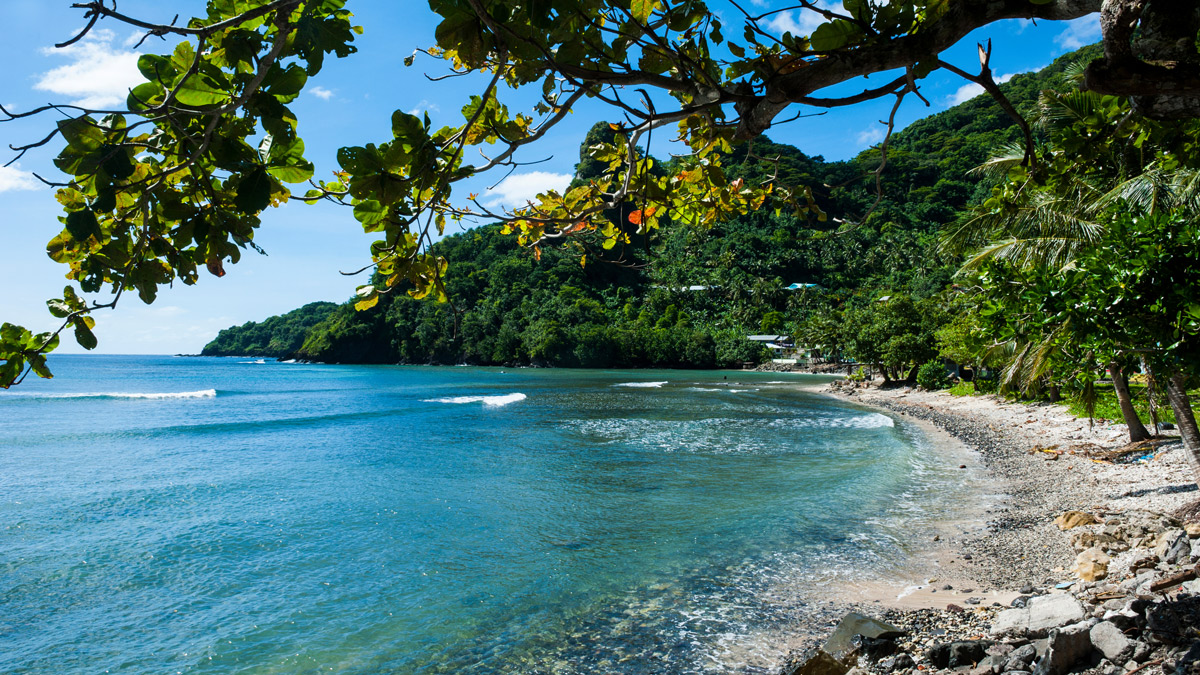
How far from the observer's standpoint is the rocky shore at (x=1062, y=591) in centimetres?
375

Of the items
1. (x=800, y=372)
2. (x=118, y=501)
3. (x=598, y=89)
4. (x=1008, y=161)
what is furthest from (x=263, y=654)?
(x=800, y=372)

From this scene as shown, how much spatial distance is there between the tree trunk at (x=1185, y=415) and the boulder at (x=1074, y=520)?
1.28m

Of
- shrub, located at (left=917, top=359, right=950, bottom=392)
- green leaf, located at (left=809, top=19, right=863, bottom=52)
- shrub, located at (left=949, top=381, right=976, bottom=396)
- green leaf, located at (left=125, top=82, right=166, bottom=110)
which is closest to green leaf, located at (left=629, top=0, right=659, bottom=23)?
green leaf, located at (left=809, top=19, right=863, bottom=52)

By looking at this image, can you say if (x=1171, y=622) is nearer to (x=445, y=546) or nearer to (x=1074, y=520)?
(x=1074, y=520)

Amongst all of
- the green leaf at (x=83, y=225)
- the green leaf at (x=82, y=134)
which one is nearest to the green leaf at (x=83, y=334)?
the green leaf at (x=83, y=225)

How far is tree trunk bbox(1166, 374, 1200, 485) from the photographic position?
20.9ft

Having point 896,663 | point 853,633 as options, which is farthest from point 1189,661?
point 853,633

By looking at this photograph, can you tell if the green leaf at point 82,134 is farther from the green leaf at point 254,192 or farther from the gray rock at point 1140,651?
the gray rock at point 1140,651

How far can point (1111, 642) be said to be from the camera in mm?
3738

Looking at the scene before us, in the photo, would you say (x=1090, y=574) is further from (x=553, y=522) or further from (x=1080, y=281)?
(x=553, y=522)

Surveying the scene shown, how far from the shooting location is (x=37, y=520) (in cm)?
1170

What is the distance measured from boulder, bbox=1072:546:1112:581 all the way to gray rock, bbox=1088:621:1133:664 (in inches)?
99.7

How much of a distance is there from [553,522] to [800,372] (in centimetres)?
6267

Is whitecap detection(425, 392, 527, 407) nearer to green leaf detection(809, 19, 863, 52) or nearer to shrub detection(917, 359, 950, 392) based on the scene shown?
shrub detection(917, 359, 950, 392)
